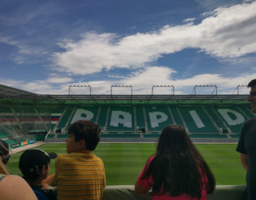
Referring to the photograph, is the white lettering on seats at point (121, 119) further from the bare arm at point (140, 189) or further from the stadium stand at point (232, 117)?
the bare arm at point (140, 189)

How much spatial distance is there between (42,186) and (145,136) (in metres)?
26.5

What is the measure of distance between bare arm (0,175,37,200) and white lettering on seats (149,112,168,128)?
30030mm

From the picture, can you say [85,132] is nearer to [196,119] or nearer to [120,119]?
[120,119]

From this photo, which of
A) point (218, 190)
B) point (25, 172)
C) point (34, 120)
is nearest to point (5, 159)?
point (25, 172)

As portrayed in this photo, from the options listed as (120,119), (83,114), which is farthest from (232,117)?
(83,114)

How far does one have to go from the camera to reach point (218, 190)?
2203 mm

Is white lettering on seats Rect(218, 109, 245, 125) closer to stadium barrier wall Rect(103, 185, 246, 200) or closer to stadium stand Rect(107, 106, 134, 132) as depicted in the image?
stadium stand Rect(107, 106, 134, 132)

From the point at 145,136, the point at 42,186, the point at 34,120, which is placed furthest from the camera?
the point at 34,120

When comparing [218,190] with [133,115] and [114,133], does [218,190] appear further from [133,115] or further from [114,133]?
[133,115]

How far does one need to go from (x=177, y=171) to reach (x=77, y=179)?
1136mm

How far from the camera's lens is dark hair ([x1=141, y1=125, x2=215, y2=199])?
5.78ft

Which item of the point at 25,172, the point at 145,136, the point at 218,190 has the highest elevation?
the point at 25,172

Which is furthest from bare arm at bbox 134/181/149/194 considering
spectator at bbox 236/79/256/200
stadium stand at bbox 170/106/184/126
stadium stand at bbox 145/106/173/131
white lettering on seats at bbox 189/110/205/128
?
white lettering on seats at bbox 189/110/205/128

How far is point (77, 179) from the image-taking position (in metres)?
1.98
